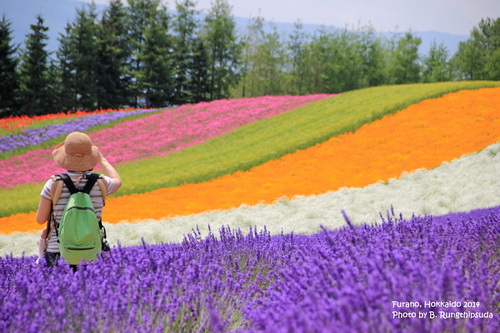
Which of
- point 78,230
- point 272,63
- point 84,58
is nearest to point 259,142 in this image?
point 78,230

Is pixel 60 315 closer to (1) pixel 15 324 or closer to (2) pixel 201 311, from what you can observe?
(1) pixel 15 324

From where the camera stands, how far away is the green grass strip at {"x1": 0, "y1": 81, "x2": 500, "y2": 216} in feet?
43.7

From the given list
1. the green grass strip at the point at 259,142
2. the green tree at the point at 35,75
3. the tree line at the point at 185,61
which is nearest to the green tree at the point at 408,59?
the tree line at the point at 185,61

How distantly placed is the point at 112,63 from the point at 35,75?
7785mm

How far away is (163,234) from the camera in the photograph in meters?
8.66

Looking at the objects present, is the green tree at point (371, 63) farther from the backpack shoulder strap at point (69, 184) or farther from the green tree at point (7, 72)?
the backpack shoulder strap at point (69, 184)

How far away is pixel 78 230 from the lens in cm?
338

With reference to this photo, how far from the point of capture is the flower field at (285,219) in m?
2.22

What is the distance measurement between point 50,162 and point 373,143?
1325 centimetres

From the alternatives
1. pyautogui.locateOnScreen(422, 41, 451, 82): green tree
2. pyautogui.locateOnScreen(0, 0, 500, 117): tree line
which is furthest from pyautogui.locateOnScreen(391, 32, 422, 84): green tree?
pyautogui.locateOnScreen(422, 41, 451, 82): green tree

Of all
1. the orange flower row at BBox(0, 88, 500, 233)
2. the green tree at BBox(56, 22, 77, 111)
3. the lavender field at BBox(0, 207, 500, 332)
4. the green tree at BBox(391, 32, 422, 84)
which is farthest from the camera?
the green tree at BBox(391, 32, 422, 84)

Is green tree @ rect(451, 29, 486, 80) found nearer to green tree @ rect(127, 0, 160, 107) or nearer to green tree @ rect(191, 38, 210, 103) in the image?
green tree @ rect(191, 38, 210, 103)

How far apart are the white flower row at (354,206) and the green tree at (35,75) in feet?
86.5

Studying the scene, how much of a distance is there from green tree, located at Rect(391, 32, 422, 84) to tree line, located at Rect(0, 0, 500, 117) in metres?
0.11
